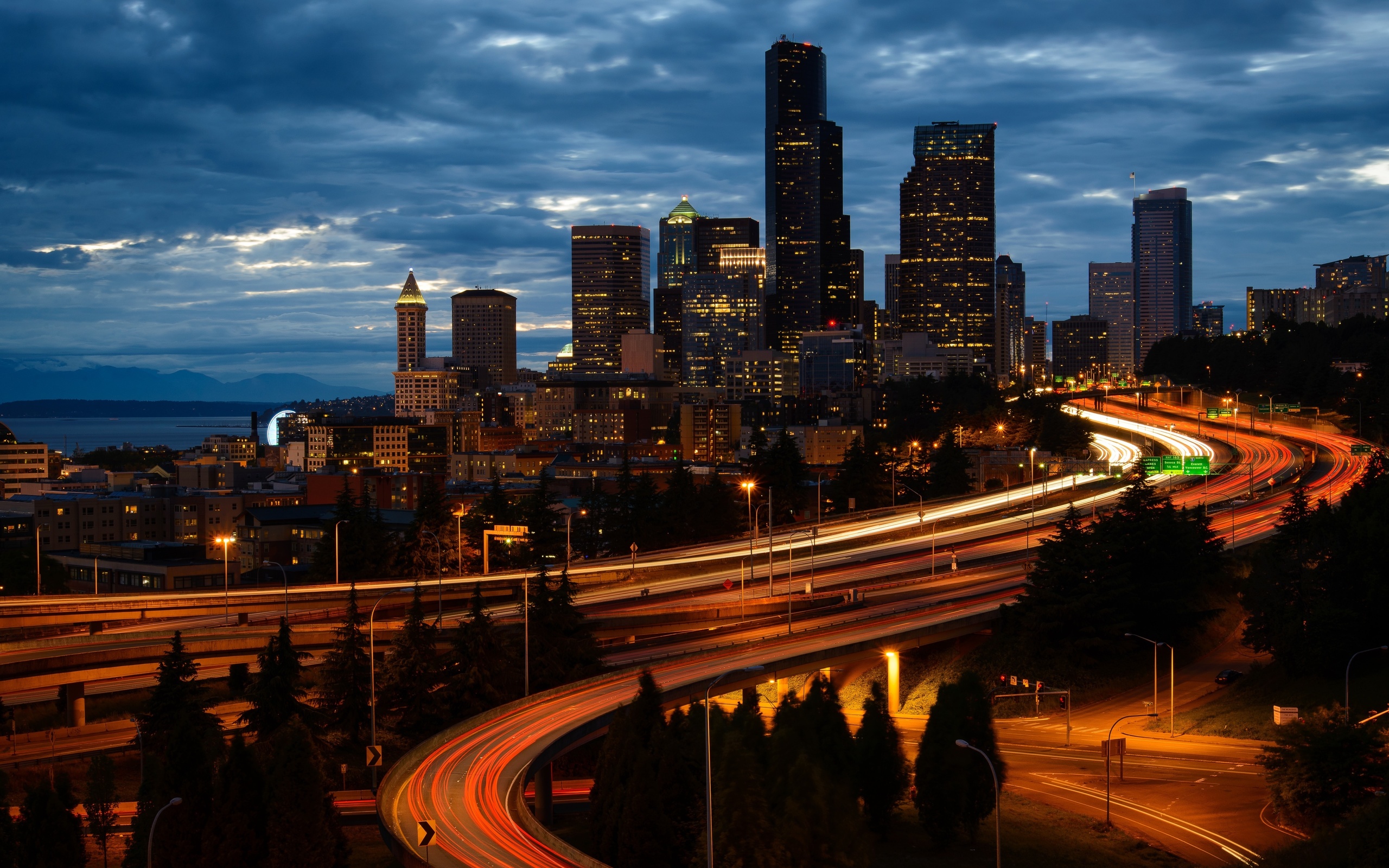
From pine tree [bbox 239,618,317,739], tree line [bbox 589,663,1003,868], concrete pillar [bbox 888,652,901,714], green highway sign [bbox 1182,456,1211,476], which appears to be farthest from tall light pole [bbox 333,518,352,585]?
green highway sign [bbox 1182,456,1211,476]

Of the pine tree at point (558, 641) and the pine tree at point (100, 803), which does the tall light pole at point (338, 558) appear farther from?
the pine tree at point (100, 803)

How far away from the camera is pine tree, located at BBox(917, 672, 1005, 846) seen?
132 ft

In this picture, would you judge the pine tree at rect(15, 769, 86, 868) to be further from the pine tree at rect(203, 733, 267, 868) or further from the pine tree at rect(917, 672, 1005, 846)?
the pine tree at rect(917, 672, 1005, 846)

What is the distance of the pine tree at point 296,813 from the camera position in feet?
116

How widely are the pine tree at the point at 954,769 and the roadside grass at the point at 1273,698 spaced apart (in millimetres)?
15807

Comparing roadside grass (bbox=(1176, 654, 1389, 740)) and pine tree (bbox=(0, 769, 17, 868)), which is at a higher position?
pine tree (bbox=(0, 769, 17, 868))

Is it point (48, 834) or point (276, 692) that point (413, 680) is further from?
point (48, 834)

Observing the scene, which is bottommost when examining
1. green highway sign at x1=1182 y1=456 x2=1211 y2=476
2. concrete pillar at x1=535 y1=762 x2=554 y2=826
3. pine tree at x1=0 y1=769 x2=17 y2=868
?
concrete pillar at x1=535 y1=762 x2=554 y2=826

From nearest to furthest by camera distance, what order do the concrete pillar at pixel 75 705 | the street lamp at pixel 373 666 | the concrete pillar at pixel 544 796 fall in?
1. the concrete pillar at pixel 544 796
2. the street lamp at pixel 373 666
3. the concrete pillar at pixel 75 705

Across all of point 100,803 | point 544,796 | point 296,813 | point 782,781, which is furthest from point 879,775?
point 100,803

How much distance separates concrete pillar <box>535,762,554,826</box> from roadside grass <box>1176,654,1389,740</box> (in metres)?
26.5

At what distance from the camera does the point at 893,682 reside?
57.6 meters

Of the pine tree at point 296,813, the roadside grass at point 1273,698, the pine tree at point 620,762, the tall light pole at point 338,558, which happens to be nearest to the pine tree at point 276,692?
the pine tree at point 296,813

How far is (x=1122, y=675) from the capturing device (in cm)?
6147
